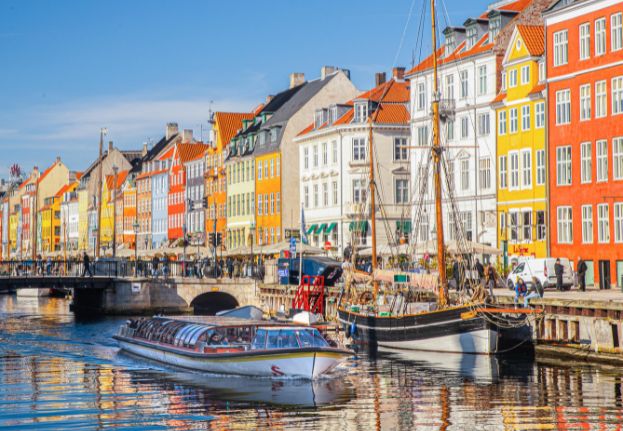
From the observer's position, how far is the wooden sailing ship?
148ft

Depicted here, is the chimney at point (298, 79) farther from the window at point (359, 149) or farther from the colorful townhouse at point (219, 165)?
the window at point (359, 149)

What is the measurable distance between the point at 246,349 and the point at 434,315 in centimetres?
962

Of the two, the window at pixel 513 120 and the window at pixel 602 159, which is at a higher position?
the window at pixel 513 120

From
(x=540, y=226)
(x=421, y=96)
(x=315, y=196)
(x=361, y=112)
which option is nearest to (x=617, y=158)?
(x=540, y=226)

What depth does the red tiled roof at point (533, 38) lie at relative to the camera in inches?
2756

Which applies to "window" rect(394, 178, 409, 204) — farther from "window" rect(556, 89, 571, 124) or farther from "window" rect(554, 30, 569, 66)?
"window" rect(554, 30, 569, 66)

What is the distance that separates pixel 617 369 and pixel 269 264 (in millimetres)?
42881

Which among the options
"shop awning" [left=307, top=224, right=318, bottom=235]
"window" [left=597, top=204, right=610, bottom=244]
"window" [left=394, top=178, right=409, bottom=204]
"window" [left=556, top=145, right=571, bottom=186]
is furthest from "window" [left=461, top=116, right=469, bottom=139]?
"shop awning" [left=307, top=224, right=318, bottom=235]

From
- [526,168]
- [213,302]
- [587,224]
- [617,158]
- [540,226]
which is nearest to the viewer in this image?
[617,158]

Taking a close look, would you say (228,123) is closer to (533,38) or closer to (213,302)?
(213,302)

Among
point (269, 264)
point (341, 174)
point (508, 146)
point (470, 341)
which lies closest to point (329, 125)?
point (341, 174)

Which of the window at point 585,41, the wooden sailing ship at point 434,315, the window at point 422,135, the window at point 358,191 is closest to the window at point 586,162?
the window at point 585,41

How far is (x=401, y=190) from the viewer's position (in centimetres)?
9069

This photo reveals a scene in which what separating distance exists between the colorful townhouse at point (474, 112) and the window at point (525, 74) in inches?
133
